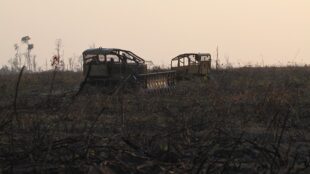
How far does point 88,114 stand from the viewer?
37.4 ft

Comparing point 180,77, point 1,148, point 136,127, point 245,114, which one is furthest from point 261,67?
point 1,148

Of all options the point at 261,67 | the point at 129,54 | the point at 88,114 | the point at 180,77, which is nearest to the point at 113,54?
the point at 129,54

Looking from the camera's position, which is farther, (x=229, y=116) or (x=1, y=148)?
(x=229, y=116)

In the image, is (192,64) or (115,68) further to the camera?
(192,64)

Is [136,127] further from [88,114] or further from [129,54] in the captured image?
[129,54]

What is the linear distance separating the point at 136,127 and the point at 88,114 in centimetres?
211

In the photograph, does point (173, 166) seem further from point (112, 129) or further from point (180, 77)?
point (180, 77)

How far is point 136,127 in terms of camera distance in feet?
31.3

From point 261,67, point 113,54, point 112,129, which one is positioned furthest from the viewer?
point 261,67

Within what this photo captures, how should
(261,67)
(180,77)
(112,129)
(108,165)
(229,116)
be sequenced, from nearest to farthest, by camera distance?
(108,165) < (112,129) < (229,116) < (180,77) < (261,67)

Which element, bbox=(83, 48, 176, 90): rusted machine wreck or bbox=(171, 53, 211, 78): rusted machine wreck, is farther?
bbox=(171, 53, 211, 78): rusted machine wreck

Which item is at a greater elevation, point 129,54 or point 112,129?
point 129,54

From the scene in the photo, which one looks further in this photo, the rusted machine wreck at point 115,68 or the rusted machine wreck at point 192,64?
the rusted machine wreck at point 192,64

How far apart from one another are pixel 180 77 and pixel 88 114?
17325mm
